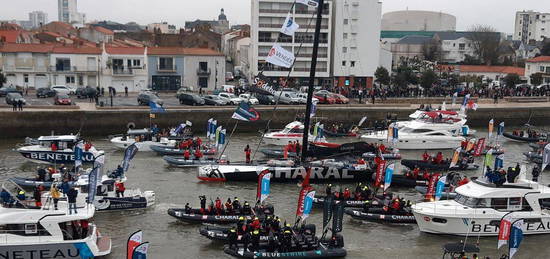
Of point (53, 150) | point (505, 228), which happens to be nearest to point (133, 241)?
point (505, 228)

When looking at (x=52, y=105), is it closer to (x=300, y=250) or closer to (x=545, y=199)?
Answer: (x=300, y=250)

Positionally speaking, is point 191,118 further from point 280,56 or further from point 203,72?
point 280,56

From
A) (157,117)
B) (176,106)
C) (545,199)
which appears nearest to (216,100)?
(176,106)

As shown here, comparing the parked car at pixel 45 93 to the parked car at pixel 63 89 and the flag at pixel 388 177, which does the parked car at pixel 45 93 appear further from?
the flag at pixel 388 177

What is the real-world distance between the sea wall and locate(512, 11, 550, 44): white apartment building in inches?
4177

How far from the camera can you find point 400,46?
110938 millimetres

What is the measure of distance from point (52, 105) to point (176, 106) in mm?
9650

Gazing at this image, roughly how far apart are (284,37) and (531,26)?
4464 inches

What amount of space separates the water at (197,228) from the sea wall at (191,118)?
1063 cm

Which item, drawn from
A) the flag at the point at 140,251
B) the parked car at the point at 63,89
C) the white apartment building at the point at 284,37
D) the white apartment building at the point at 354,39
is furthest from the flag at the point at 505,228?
the white apartment building at the point at 354,39

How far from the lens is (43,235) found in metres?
19.3

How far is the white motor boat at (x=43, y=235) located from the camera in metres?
18.9

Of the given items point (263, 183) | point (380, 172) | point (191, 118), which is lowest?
point (380, 172)

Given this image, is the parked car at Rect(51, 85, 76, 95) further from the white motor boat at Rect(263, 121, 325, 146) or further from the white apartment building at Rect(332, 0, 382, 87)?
the white apartment building at Rect(332, 0, 382, 87)
